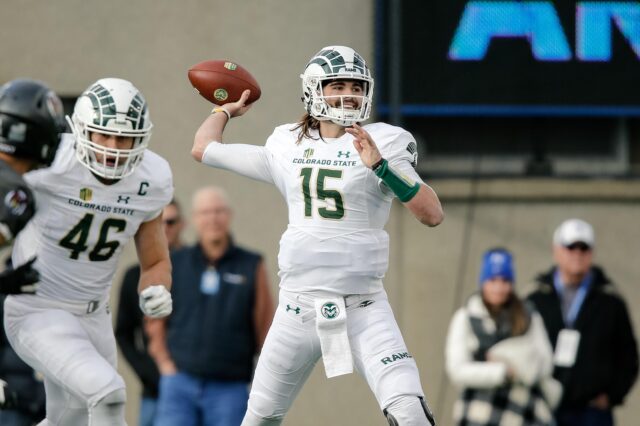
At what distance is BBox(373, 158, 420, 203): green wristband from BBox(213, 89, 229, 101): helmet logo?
1070 mm

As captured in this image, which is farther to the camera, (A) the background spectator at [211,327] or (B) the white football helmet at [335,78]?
(A) the background spectator at [211,327]

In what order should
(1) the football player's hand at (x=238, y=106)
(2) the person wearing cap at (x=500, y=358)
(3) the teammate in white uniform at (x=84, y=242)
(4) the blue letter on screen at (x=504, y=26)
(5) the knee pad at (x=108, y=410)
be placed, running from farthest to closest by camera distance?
1. (4) the blue letter on screen at (x=504, y=26)
2. (2) the person wearing cap at (x=500, y=358)
3. (1) the football player's hand at (x=238, y=106)
4. (3) the teammate in white uniform at (x=84, y=242)
5. (5) the knee pad at (x=108, y=410)

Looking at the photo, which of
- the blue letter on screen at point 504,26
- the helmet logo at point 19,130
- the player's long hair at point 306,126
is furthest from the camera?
the blue letter on screen at point 504,26

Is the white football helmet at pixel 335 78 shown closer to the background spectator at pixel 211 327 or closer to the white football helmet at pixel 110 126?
the white football helmet at pixel 110 126

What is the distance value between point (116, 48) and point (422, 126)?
7.03 ft

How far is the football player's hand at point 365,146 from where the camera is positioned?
5.88m

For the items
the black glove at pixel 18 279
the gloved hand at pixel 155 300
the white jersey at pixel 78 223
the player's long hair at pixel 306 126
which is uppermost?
the player's long hair at pixel 306 126

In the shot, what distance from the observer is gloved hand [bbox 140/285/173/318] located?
20.8ft

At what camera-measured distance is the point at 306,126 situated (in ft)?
20.9

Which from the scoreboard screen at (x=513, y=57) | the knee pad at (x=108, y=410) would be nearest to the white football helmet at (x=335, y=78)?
the knee pad at (x=108, y=410)

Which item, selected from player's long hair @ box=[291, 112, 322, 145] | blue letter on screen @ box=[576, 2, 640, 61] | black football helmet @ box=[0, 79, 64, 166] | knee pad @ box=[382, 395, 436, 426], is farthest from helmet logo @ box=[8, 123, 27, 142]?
blue letter on screen @ box=[576, 2, 640, 61]

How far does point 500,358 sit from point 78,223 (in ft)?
7.75

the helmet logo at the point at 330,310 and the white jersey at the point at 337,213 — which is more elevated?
the white jersey at the point at 337,213

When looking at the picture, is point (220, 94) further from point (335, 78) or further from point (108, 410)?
point (108, 410)
